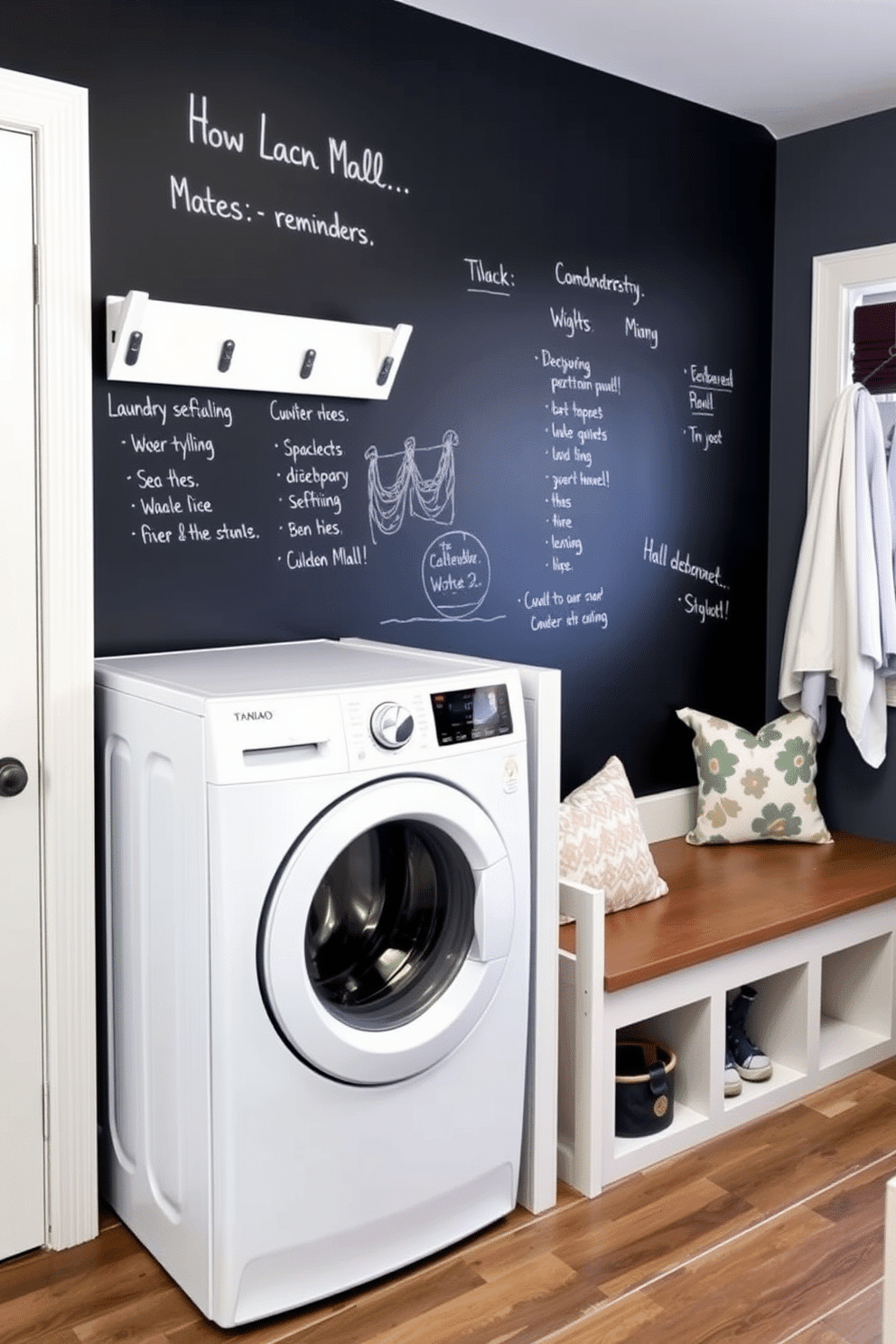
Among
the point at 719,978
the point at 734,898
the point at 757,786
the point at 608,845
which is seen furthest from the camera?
the point at 757,786

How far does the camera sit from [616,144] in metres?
3.28

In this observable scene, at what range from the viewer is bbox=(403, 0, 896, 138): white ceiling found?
→ 9.30 ft

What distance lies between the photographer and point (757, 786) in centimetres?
344

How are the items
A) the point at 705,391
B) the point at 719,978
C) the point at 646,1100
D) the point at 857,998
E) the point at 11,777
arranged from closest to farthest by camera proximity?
the point at 11,777
the point at 646,1100
the point at 719,978
the point at 857,998
the point at 705,391

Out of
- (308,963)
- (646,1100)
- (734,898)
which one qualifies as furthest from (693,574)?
(308,963)

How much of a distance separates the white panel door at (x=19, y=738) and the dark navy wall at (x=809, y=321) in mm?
2332

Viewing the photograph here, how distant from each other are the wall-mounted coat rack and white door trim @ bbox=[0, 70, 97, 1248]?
0.36 feet

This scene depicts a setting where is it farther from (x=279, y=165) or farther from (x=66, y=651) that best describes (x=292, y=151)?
(x=66, y=651)

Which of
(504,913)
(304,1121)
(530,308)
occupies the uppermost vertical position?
(530,308)

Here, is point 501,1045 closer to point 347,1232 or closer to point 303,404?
point 347,1232

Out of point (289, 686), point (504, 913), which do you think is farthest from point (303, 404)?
point (504, 913)

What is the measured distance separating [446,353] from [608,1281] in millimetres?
1968

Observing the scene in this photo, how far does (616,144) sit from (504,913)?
2.10m

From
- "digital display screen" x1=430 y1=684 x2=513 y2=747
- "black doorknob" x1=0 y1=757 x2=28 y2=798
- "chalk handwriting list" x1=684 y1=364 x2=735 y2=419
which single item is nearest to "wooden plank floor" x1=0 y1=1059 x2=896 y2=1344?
"black doorknob" x1=0 y1=757 x2=28 y2=798
